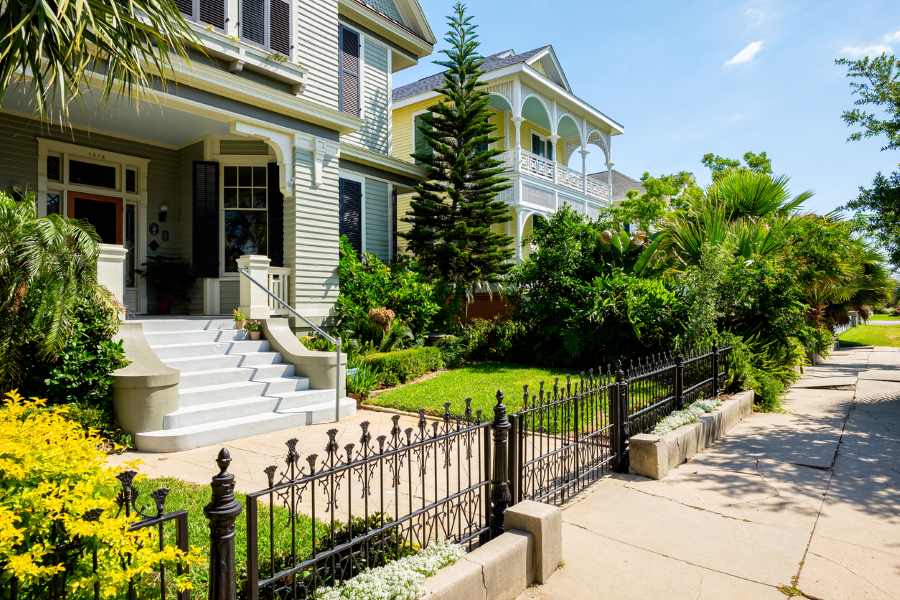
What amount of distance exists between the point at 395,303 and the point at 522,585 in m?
9.64

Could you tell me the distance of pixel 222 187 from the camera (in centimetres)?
1189

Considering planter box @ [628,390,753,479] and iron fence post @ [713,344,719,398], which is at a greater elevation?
iron fence post @ [713,344,719,398]

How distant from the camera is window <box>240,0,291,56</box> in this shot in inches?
419

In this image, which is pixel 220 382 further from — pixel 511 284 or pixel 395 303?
pixel 511 284

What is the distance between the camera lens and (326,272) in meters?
11.7

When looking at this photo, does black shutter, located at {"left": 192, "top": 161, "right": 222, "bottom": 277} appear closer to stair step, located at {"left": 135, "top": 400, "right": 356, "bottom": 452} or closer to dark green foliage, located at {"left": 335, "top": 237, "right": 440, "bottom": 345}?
dark green foliage, located at {"left": 335, "top": 237, "right": 440, "bottom": 345}

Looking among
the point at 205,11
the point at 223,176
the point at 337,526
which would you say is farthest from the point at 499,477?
the point at 223,176

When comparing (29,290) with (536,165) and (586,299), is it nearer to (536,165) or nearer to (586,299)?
(586,299)

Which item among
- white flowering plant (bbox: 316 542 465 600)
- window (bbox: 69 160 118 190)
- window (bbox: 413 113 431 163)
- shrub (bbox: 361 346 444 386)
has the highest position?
window (bbox: 413 113 431 163)

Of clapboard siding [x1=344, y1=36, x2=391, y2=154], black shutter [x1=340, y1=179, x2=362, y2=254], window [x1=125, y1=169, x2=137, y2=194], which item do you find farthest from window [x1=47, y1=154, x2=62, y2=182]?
clapboard siding [x1=344, y1=36, x2=391, y2=154]

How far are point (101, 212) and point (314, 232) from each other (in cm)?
428

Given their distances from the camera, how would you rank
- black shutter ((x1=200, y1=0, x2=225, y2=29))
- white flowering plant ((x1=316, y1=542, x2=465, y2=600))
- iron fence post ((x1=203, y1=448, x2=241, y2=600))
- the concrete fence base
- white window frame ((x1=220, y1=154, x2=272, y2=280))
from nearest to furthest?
1. iron fence post ((x1=203, y1=448, x2=241, y2=600))
2. white flowering plant ((x1=316, y1=542, x2=465, y2=600))
3. the concrete fence base
4. black shutter ((x1=200, y1=0, x2=225, y2=29))
5. white window frame ((x1=220, y1=154, x2=272, y2=280))

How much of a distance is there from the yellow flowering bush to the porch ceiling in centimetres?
810

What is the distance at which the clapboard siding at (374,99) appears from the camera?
52.1 ft
